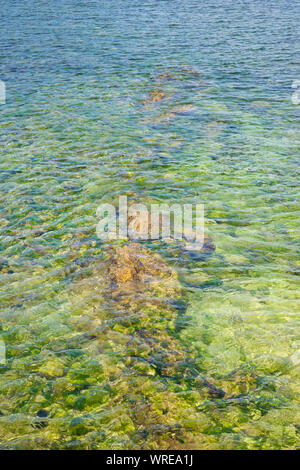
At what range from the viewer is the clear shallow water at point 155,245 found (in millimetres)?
6375

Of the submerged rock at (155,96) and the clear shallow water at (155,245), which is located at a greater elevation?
the submerged rock at (155,96)

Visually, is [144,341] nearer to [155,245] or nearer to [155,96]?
[155,245]

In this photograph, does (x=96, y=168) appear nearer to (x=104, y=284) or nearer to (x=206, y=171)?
(x=206, y=171)

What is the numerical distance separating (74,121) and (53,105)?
258 centimetres
